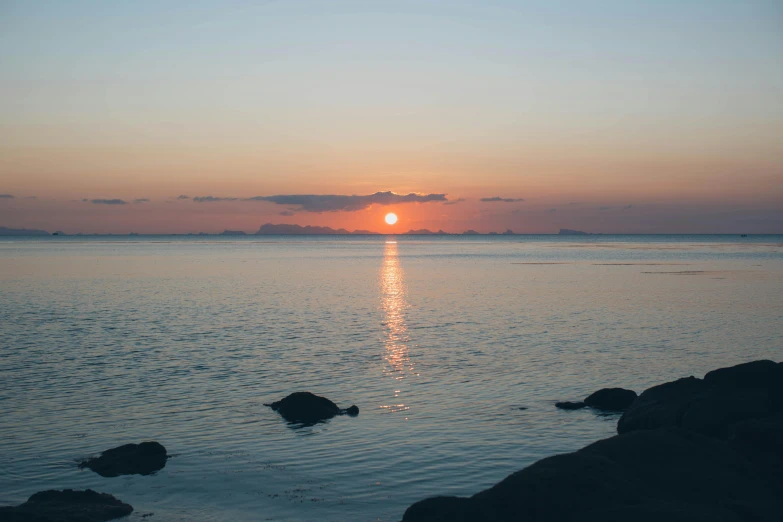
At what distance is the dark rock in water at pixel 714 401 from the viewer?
57.2ft

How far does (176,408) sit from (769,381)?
19.4 meters

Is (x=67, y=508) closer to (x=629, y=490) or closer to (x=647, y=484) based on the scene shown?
(x=629, y=490)

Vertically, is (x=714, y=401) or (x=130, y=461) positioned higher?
(x=714, y=401)

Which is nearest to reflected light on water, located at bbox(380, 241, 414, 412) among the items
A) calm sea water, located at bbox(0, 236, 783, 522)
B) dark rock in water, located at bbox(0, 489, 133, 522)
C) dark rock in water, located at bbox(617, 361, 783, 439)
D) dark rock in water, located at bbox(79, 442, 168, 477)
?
calm sea water, located at bbox(0, 236, 783, 522)

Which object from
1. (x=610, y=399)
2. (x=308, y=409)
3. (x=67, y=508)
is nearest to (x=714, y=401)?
(x=610, y=399)

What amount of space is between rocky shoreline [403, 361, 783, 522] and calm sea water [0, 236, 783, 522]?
183 inches

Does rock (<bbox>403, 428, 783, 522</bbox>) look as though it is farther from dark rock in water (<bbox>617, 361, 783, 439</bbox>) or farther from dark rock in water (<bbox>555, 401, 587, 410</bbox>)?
dark rock in water (<bbox>555, 401, 587, 410</bbox>)

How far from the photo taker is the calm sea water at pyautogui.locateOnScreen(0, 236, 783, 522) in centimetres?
1731

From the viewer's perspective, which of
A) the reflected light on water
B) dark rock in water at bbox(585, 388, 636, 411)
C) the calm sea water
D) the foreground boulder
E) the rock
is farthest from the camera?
the reflected light on water

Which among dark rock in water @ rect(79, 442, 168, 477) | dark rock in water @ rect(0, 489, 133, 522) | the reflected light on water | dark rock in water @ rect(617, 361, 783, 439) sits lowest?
the reflected light on water

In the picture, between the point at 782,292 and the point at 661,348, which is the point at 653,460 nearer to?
the point at 661,348

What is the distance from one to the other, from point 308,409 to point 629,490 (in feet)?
45.3

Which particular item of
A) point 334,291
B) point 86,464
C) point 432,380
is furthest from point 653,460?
point 334,291

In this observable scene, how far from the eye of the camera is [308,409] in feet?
76.0
